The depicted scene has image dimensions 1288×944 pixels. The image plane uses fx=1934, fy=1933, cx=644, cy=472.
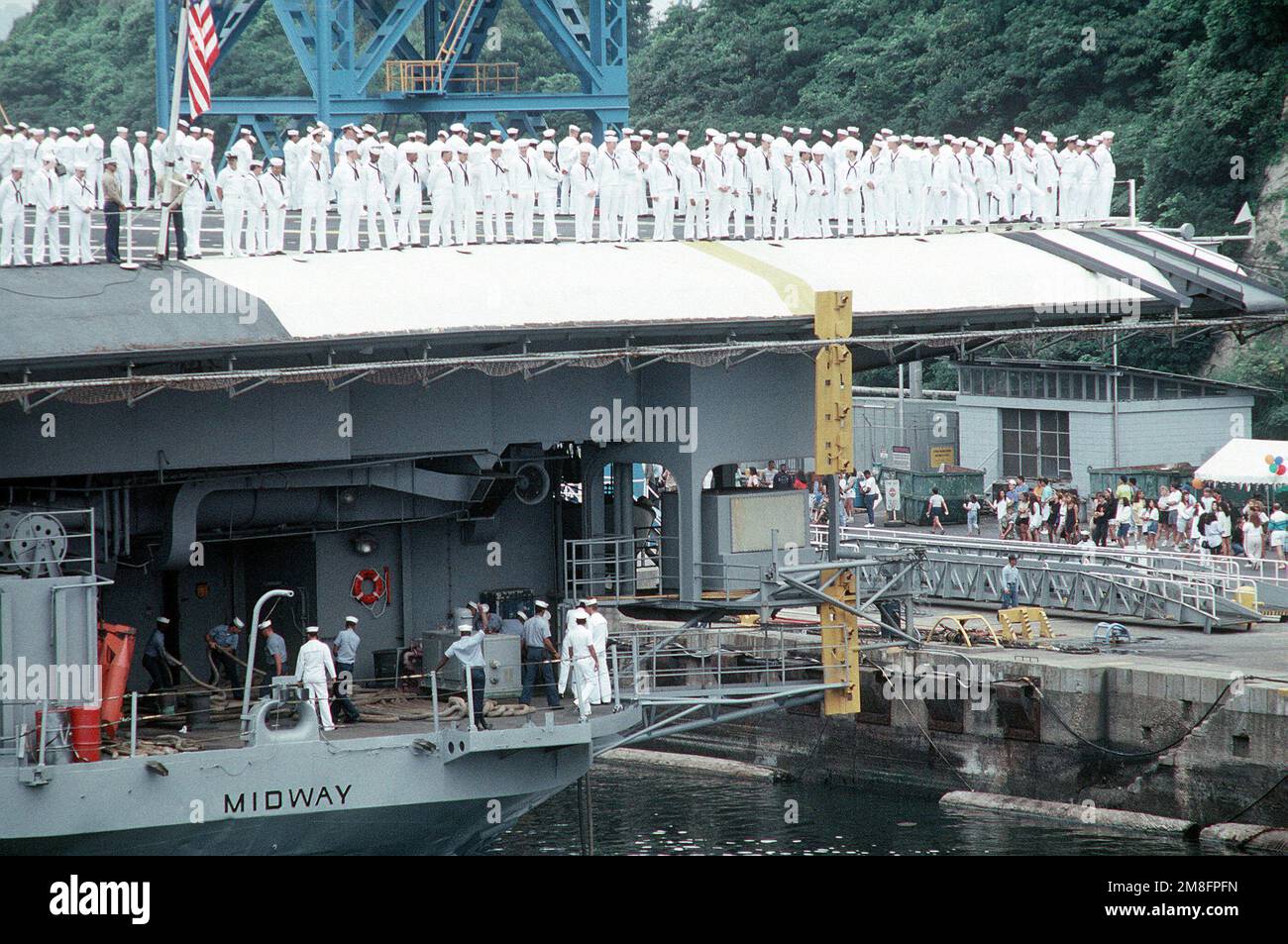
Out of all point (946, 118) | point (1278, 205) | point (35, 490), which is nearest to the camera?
point (35, 490)

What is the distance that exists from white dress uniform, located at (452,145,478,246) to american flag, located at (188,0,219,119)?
180 inches

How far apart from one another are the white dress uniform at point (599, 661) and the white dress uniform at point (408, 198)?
882 centimetres

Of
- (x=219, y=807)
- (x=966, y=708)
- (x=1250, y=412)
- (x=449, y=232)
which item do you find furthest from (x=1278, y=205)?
(x=219, y=807)

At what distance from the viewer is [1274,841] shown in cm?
3550

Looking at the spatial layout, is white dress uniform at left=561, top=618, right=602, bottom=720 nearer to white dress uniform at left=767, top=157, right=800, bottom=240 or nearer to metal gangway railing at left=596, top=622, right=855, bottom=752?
metal gangway railing at left=596, top=622, right=855, bottom=752

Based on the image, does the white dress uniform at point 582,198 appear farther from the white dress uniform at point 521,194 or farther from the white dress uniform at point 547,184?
the white dress uniform at point 521,194

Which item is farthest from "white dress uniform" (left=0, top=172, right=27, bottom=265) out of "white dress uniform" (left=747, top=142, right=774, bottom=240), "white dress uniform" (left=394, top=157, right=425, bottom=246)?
"white dress uniform" (left=747, top=142, right=774, bottom=240)

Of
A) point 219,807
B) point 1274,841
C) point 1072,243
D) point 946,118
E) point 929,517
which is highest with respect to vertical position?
point 946,118

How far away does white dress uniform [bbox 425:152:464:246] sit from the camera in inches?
1361

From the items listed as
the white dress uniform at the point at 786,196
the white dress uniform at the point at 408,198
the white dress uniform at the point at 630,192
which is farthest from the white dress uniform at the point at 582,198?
the white dress uniform at the point at 786,196

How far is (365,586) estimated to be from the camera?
1318 inches
